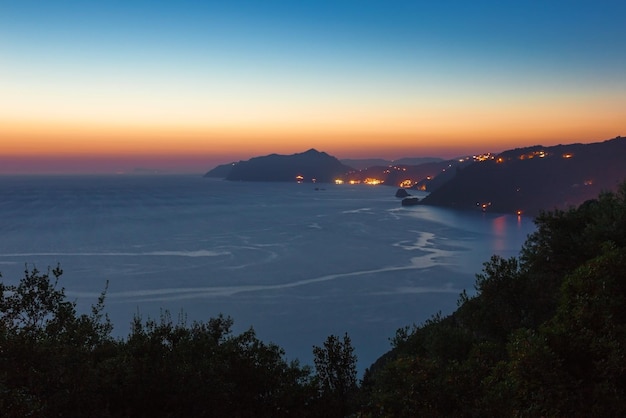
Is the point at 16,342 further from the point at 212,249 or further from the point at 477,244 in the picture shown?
the point at 477,244

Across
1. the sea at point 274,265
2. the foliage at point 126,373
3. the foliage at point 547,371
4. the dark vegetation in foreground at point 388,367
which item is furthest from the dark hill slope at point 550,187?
the foliage at point 126,373

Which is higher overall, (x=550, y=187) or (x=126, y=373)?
(x=126, y=373)

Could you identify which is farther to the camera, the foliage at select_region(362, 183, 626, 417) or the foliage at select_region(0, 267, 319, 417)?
the foliage at select_region(0, 267, 319, 417)

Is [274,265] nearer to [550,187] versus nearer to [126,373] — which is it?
[126,373]

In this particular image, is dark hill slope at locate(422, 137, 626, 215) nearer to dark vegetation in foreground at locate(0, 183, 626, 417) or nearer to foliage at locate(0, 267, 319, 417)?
dark vegetation in foreground at locate(0, 183, 626, 417)

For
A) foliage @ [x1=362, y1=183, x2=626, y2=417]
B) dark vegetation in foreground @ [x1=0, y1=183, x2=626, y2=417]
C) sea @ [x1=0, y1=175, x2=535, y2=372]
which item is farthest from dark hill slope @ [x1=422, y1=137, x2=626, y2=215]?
foliage @ [x1=362, y1=183, x2=626, y2=417]

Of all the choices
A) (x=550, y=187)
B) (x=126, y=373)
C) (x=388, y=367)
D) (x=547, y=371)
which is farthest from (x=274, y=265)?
(x=550, y=187)
